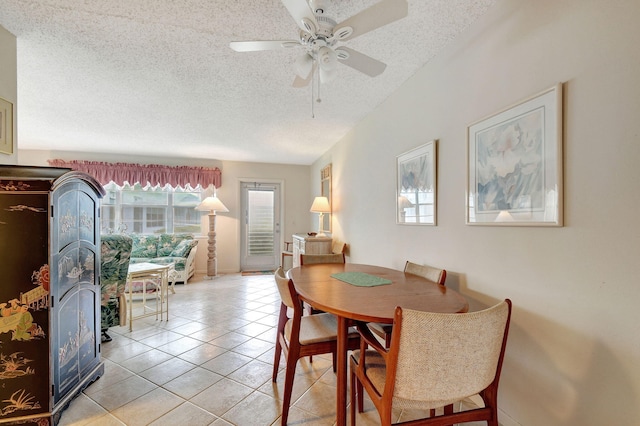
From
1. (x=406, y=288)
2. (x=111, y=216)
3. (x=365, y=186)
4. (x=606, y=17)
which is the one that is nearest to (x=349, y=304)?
→ (x=406, y=288)

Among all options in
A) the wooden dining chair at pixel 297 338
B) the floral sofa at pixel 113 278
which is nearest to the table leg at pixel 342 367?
the wooden dining chair at pixel 297 338

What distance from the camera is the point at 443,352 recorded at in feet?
3.15

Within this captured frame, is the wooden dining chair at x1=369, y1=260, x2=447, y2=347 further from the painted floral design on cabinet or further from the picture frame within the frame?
the picture frame

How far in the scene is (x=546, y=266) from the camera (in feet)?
4.23

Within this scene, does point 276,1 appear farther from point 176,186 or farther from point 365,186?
point 176,186

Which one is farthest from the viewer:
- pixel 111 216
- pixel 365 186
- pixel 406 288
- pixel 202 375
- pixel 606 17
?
pixel 111 216

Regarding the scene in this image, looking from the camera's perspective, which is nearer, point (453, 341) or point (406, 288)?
point (453, 341)

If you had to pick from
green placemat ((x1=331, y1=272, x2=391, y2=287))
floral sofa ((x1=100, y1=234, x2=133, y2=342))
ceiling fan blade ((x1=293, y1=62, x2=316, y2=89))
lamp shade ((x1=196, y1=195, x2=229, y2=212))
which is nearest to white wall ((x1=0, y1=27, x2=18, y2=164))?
floral sofa ((x1=100, y1=234, x2=133, y2=342))

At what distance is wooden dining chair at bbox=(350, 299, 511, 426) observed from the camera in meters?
0.94

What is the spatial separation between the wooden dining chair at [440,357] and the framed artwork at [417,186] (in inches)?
45.6

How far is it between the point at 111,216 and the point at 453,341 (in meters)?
6.17

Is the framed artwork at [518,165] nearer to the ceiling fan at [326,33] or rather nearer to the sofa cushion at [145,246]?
the ceiling fan at [326,33]

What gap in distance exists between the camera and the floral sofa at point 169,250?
4.71m

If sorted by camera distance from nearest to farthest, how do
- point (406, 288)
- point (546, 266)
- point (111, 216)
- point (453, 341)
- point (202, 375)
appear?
point (453, 341) → point (546, 266) → point (406, 288) → point (202, 375) → point (111, 216)
